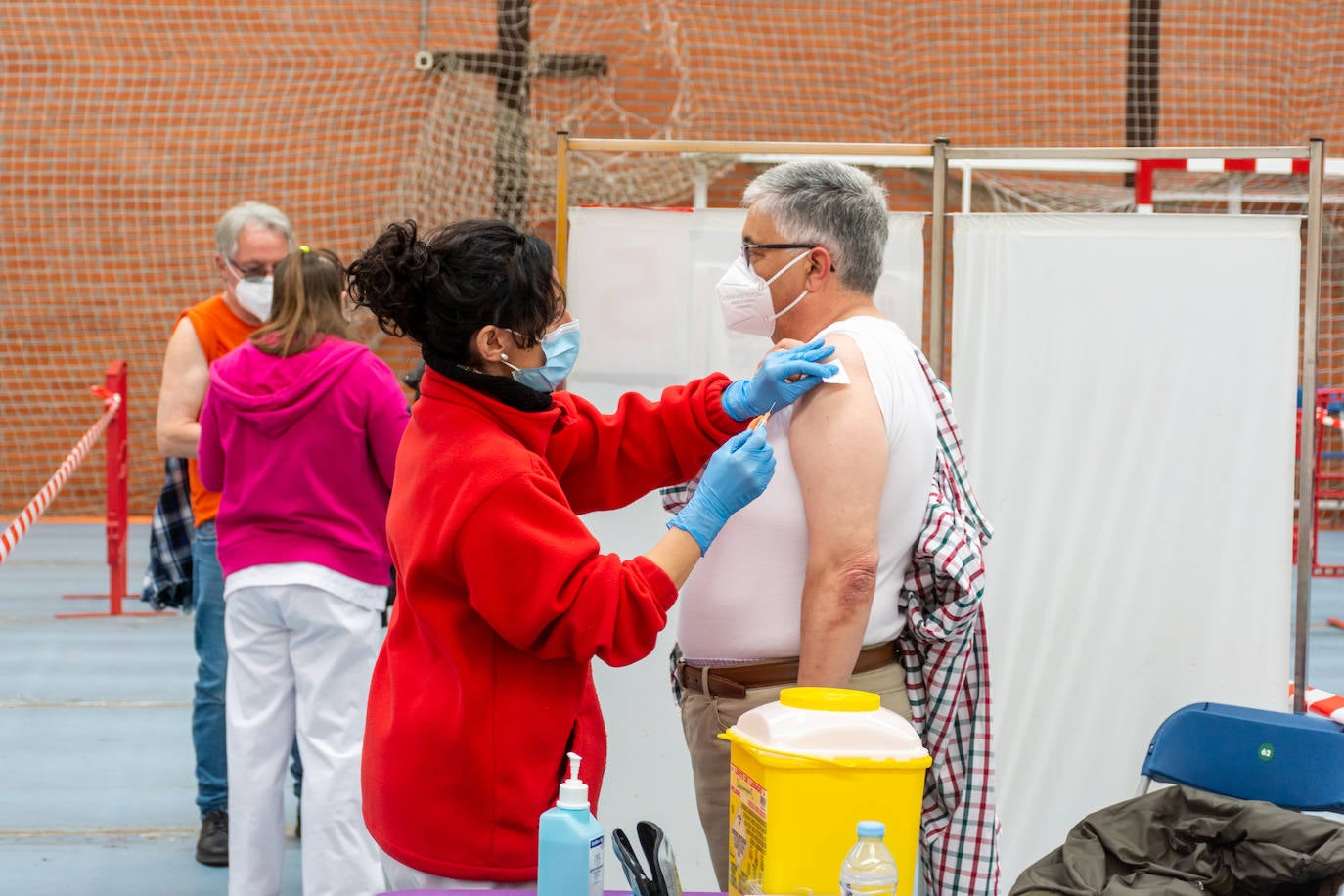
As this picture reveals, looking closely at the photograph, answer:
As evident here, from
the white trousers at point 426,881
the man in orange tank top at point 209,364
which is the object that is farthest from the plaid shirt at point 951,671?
the man in orange tank top at point 209,364

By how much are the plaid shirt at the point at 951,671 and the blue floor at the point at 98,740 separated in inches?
78.7

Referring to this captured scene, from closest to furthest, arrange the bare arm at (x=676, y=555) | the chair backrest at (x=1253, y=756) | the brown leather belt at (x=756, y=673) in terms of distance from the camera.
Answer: the bare arm at (x=676, y=555), the brown leather belt at (x=756, y=673), the chair backrest at (x=1253, y=756)

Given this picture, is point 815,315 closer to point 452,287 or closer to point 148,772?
point 452,287

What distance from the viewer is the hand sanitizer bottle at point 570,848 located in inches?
52.9

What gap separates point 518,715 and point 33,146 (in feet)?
30.3

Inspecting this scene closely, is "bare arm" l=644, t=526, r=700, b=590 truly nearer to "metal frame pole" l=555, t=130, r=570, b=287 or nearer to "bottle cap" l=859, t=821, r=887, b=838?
"bottle cap" l=859, t=821, r=887, b=838

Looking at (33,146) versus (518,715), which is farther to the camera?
(33,146)

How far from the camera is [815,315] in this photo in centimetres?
196

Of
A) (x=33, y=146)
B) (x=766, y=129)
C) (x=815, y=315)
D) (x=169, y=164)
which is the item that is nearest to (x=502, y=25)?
(x=766, y=129)

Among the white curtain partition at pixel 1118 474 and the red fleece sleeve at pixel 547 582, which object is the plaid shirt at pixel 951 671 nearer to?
the red fleece sleeve at pixel 547 582

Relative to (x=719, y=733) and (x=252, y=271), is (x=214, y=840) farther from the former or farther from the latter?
(x=719, y=733)

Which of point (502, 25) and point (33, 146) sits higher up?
point (502, 25)

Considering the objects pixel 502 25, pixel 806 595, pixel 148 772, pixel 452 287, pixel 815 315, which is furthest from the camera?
pixel 502 25

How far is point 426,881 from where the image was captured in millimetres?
1675
